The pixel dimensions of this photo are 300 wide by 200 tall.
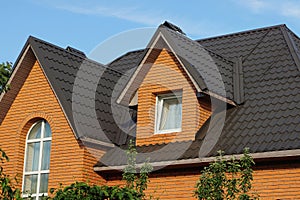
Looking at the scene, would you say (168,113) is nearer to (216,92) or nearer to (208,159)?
(216,92)

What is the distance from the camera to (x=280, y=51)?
1773 cm

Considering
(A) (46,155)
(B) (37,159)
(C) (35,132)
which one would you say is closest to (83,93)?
(C) (35,132)

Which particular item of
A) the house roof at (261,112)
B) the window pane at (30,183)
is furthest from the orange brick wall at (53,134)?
the house roof at (261,112)

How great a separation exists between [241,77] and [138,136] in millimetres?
2955

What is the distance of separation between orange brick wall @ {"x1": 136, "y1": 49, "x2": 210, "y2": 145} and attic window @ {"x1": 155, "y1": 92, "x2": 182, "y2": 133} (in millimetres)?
154

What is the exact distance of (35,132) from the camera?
58.6 ft

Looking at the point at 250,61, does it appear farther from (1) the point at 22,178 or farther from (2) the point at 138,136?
(1) the point at 22,178

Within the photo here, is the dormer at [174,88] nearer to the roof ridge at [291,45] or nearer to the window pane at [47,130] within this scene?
the roof ridge at [291,45]

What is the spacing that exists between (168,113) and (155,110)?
1.04 ft

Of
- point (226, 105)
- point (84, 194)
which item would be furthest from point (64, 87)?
point (84, 194)

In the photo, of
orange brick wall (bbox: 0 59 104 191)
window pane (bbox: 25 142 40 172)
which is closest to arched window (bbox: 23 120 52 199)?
window pane (bbox: 25 142 40 172)

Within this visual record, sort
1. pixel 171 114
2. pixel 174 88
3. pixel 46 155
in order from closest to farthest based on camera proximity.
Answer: pixel 174 88 → pixel 171 114 → pixel 46 155

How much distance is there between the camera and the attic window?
16.8 meters

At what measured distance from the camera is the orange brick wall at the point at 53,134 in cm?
1659
